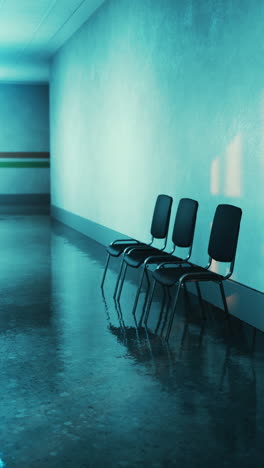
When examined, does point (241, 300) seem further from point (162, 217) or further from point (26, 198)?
point (26, 198)

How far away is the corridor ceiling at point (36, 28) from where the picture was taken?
27.2 ft

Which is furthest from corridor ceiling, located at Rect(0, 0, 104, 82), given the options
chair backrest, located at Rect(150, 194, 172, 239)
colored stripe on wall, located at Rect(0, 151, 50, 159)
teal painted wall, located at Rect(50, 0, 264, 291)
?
chair backrest, located at Rect(150, 194, 172, 239)

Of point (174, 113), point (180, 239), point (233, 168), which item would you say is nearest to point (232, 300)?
point (180, 239)

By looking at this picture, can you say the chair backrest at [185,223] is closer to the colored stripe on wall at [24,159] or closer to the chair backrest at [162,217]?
the chair backrest at [162,217]

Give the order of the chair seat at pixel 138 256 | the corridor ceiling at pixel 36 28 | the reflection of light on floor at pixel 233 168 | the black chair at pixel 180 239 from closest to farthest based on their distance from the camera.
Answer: the reflection of light on floor at pixel 233 168 < the black chair at pixel 180 239 < the chair seat at pixel 138 256 < the corridor ceiling at pixel 36 28

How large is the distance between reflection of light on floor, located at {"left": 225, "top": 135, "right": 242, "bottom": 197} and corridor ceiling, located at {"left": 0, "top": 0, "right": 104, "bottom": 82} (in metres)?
4.38

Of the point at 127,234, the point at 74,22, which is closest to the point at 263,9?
the point at 127,234

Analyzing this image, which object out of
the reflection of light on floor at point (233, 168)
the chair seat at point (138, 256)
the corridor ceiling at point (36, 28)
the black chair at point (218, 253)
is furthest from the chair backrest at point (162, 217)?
the corridor ceiling at point (36, 28)

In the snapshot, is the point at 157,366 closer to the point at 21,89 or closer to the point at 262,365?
the point at 262,365

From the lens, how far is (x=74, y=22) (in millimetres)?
9438

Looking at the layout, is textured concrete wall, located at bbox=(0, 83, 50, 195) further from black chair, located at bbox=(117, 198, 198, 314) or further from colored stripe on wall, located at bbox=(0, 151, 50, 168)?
black chair, located at bbox=(117, 198, 198, 314)

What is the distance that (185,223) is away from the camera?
4.98 metres

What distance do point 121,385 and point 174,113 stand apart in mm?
3312

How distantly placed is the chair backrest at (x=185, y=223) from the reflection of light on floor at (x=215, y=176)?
261 millimetres
